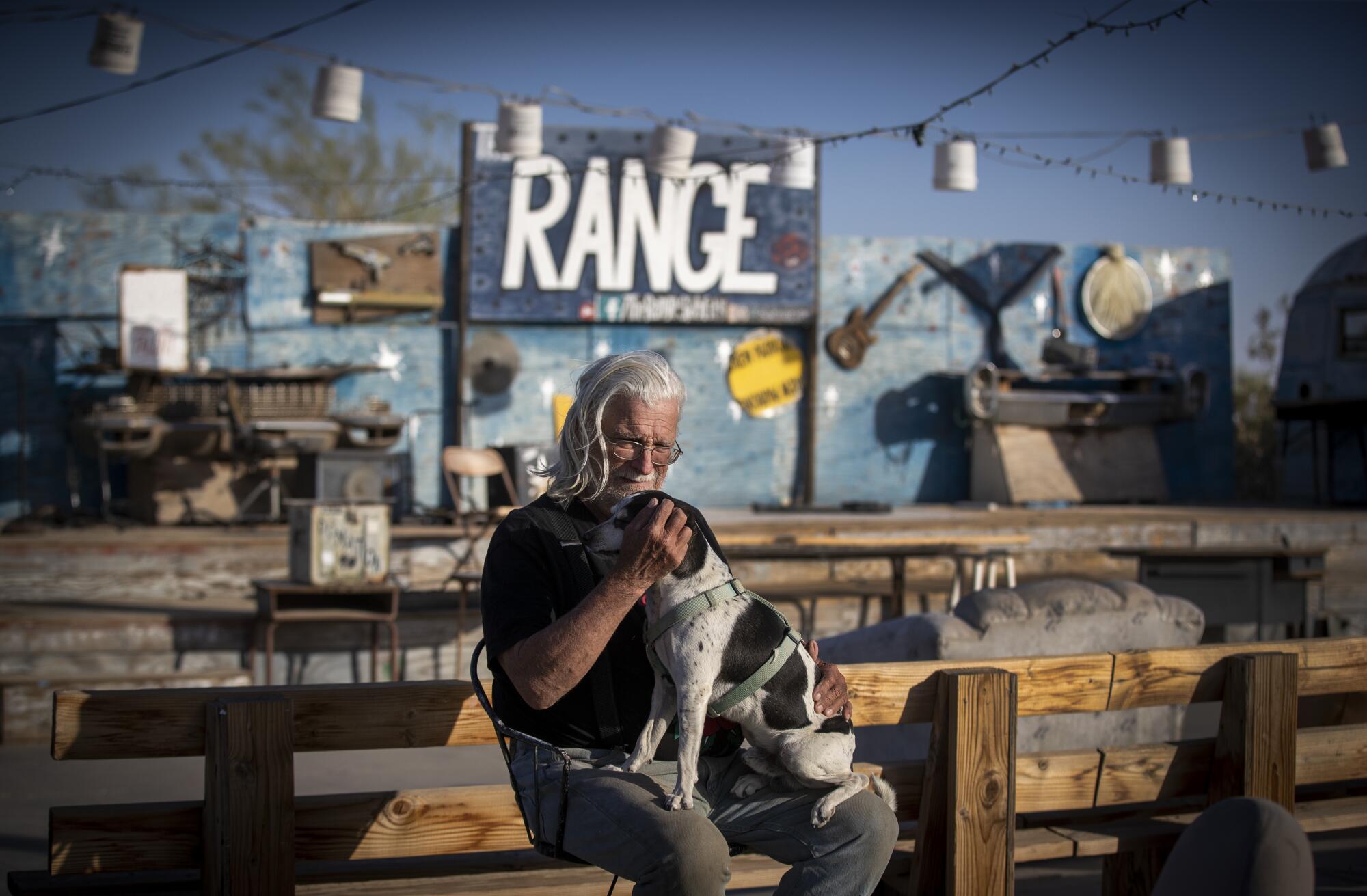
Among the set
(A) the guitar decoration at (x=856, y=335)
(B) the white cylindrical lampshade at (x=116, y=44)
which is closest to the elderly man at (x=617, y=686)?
(B) the white cylindrical lampshade at (x=116, y=44)

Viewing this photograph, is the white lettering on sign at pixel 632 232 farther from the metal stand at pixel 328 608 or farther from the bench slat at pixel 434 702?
the bench slat at pixel 434 702

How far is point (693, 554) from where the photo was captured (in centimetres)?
228

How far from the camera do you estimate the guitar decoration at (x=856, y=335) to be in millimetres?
13711

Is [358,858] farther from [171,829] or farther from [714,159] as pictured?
[714,159]

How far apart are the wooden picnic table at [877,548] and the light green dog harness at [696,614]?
539 centimetres

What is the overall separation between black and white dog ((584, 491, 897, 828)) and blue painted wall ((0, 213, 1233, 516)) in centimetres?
973

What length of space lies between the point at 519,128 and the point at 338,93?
1.64 metres

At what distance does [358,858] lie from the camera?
2.63 meters

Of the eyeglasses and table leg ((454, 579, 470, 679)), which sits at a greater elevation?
the eyeglasses

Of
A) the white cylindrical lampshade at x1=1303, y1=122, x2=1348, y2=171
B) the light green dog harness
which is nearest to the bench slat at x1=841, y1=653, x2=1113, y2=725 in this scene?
the light green dog harness

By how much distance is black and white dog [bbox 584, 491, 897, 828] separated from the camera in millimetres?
2211

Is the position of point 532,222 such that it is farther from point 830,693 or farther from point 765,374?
point 830,693

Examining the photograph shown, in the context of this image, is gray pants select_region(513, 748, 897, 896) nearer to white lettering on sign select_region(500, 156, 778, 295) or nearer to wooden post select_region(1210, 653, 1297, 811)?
wooden post select_region(1210, 653, 1297, 811)

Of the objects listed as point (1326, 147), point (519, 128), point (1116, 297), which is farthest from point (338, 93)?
point (1116, 297)
